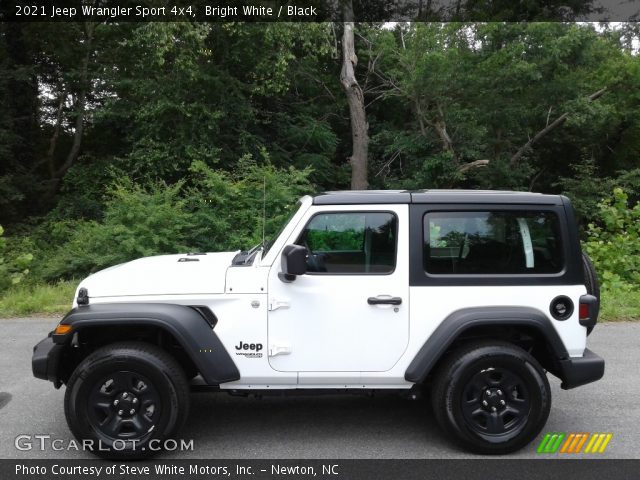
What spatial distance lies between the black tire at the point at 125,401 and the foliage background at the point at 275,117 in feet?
27.6

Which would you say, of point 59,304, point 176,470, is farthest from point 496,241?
point 59,304

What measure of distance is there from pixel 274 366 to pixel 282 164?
1384cm

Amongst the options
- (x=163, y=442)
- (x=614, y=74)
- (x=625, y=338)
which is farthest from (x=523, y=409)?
(x=614, y=74)

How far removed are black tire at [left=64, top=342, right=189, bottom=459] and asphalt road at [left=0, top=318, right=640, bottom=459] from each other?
233 mm

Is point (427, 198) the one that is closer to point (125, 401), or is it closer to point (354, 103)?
point (125, 401)

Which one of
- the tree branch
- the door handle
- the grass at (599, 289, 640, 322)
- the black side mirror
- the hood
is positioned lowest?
the grass at (599, 289, 640, 322)

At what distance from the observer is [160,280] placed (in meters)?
4.16

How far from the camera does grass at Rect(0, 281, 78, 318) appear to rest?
27.3ft

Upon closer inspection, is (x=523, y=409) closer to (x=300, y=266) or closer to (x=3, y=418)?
(x=300, y=266)

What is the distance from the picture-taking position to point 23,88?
19.4 meters

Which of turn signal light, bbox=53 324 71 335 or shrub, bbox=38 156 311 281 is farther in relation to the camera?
shrub, bbox=38 156 311 281

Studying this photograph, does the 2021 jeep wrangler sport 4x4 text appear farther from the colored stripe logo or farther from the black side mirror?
the colored stripe logo

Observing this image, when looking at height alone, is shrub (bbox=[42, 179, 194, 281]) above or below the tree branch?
below

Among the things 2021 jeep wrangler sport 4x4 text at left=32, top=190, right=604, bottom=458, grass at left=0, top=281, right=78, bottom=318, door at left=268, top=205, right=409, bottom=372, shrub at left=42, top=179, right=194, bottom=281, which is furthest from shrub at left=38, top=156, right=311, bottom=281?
door at left=268, top=205, right=409, bottom=372
